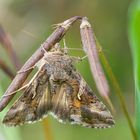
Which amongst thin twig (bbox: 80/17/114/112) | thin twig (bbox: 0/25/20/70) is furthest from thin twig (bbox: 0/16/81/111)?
thin twig (bbox: 0/25/20/70)

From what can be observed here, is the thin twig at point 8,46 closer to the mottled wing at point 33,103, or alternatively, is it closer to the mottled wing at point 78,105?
the mottled wing at point 33,103

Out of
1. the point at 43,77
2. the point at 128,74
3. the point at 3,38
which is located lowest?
the point at 43,77

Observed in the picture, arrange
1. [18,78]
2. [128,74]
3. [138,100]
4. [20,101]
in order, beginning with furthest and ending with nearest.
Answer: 1. [128,74]
2. [20,101]
3. [138,100]
4. [18,78]

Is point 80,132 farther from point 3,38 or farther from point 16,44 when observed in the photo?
point 3,38

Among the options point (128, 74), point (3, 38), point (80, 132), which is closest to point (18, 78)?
point (3, 38)

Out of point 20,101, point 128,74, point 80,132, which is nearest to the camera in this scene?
point 20,101

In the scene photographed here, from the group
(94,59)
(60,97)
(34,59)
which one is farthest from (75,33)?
(94,59)

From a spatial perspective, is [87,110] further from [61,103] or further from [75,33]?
[75,33]

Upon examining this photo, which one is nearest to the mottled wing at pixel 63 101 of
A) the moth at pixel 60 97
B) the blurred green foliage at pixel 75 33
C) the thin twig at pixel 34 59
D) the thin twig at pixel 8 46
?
the moth at pixel 60 97
